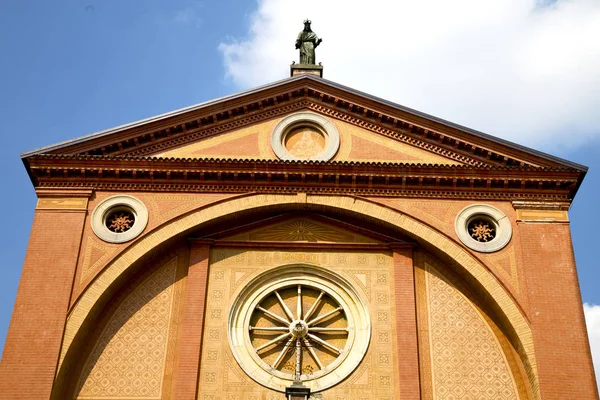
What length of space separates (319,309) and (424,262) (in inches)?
119

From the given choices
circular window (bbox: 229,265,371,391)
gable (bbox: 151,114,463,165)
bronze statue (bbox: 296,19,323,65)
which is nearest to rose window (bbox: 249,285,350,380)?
circular window (bbox: 229,265,371,391)

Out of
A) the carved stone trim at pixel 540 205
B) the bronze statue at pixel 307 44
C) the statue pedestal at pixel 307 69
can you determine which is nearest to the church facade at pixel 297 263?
the carved stone trim at pixel 540 205

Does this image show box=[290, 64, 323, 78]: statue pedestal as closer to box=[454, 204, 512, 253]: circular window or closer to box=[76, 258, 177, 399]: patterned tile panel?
box=[454, 204, 512, 253]: circular window

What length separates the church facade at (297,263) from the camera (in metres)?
19.8

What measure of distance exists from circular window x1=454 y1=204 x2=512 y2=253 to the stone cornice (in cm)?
48

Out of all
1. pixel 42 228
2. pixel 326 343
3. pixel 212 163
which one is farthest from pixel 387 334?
pixel 42 228

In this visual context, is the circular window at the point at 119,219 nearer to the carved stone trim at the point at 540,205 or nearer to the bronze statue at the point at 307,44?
the bronze statue at the point at 307,44

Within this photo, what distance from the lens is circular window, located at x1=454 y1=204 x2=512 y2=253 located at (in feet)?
69.3

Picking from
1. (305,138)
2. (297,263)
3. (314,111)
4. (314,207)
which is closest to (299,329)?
(297,263)

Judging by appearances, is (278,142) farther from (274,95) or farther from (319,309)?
(319,309)

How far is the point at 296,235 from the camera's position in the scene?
72.3ft

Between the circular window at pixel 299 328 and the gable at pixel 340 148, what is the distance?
11.1ft

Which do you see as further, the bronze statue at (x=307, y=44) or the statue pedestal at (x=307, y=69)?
the bronze statue at (x=307, y=44)

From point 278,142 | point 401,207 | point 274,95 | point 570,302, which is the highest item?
point 274,95
